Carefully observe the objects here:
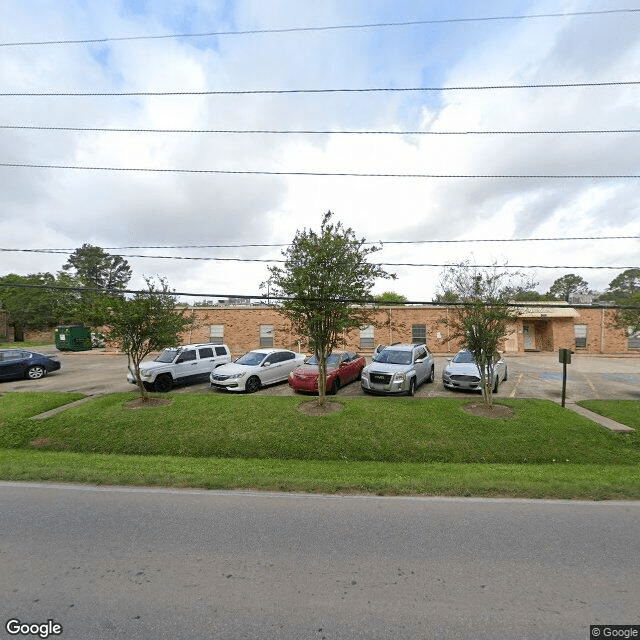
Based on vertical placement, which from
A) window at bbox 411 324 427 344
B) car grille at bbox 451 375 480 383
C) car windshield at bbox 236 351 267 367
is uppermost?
window at bbox 411 324 427 344

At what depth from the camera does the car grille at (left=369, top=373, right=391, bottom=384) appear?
11.5 metres

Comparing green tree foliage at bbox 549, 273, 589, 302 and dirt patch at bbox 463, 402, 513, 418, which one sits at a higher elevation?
green tree foliage at bbox 549, 273, 589, 302

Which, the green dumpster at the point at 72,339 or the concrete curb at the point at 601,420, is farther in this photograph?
the green dumpster at the point at 72,339

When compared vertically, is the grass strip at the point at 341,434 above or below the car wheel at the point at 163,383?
below

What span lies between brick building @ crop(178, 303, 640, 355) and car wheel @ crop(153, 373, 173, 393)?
39.0 feet

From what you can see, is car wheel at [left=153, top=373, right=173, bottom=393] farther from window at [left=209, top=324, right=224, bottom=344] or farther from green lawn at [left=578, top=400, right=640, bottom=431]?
window at [left=209, top=324, right=224, bottom=344]

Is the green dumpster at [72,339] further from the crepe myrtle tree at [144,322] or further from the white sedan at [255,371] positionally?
the crepe myrtle tree at [144,322]

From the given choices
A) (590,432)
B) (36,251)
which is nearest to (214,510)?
(590,432)

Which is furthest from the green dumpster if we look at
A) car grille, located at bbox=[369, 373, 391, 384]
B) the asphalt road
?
the asphalt road

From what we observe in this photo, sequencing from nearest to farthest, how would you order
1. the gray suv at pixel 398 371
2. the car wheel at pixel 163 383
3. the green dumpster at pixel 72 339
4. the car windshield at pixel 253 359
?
the gray suv at pixel 398 371, the car wheel at pixel 163 383, the car windshield at pixel 253 359, the green dumpster at pixel 72 339

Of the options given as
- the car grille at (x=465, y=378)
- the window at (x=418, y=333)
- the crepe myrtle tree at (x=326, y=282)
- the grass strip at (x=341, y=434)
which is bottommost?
the grass strip at (x=341, y=434)

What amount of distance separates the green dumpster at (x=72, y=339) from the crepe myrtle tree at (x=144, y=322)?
2305cm

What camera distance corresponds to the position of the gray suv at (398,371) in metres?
11.5

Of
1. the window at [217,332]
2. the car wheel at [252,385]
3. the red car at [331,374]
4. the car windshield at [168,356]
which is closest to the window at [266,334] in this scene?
the window at [217,332]
